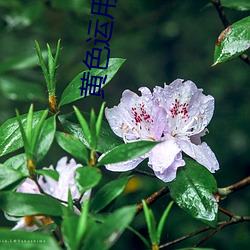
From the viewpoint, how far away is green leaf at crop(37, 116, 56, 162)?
3.39ft

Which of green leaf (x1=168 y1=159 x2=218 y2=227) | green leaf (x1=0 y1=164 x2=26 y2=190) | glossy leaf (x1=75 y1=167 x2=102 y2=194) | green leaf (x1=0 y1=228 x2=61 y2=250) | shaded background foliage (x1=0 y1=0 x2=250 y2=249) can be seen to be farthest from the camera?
shaded background foliage (x1=0 y1=0 x2=250 y2=249)

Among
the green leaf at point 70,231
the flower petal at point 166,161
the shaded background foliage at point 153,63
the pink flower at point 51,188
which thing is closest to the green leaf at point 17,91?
the shaded background foliage at point 153,63

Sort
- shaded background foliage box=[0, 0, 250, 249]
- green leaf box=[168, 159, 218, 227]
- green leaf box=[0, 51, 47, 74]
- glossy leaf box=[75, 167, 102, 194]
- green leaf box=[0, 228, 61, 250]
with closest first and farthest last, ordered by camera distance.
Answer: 1. green leaf box=[0, 228, 61, 250]
2. glossy leaf box=[75, 167, 102, 194]
3. green leaf box=[168, 159, 218, 227]
4. green leaf box=[0, 51, 47, 74]
5. shaded background foliage box=[0, 0, 250, 249]

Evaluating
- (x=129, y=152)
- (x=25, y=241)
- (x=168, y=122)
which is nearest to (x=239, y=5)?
(x=168, y=122)

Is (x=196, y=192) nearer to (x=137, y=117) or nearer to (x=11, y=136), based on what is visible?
(x=137, y=117)

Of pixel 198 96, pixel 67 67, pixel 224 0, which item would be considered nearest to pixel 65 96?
pixel 198 96

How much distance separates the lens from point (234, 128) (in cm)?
296

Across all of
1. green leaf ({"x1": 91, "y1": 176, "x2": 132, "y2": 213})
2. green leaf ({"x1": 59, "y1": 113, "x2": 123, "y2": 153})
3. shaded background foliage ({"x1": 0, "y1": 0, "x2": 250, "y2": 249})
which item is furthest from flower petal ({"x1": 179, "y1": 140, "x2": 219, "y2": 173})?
shaded background foliage ({"x1": 0, "y1": 0, "x2": 250, "y2": 249})

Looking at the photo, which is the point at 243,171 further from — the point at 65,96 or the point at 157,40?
the point at 65,96

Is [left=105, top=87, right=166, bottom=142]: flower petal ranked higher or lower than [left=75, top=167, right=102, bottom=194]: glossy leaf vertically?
higher

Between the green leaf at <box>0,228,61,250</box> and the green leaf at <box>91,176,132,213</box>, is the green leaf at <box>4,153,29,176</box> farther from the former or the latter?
the green leaf at <box>0,228,61,250</box>

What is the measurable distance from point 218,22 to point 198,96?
79.0 inches

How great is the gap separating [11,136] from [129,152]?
30 cm

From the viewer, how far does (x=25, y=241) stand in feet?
2.59
